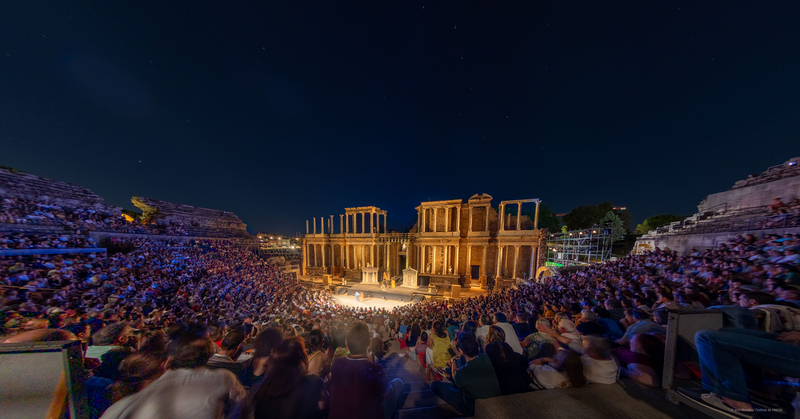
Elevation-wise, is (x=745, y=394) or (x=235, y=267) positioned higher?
(x=745, y=394)

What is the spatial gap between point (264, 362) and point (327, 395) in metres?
1.30

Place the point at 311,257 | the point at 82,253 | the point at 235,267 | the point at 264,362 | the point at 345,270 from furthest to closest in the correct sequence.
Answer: the point at 311,257
the point at 345,270
the point at 235,267
the point at 82,253
the point at 264,362

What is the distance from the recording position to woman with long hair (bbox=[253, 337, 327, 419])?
2049mm

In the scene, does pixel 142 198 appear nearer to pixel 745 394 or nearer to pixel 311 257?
pixel 311 257

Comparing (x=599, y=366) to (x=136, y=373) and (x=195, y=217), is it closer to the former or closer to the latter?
(x=136, y=373)

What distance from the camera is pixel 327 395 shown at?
2398 mm

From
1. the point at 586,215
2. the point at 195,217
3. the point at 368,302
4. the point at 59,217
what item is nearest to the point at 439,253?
the point at 368,302

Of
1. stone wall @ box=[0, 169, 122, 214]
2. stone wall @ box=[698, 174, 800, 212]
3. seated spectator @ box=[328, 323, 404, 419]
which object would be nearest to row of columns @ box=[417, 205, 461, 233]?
stone wall @ box=[698, 174, 800, 212]

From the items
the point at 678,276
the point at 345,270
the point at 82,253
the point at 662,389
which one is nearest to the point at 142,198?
the point at 82,253

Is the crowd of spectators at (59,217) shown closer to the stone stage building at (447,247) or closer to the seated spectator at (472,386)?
the stone stage building at (447,247)

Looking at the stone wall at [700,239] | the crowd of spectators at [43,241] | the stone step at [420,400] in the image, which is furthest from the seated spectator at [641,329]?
the crowd of spectators at [43,241]

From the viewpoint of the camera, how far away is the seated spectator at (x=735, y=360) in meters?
1.81

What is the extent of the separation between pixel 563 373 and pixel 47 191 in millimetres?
29367

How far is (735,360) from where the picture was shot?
1972 mm
